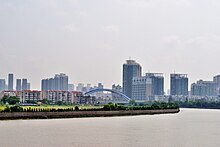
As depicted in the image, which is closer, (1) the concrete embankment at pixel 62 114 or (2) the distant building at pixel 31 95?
(1) the concrete embankment at pixel 62 114

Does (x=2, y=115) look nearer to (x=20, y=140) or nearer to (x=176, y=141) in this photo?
(x=20, y=140)

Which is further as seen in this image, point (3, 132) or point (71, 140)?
point (3, 132)

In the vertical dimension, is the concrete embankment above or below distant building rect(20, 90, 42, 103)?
below

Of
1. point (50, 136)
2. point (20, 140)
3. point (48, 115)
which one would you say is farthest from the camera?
point (48, 115)

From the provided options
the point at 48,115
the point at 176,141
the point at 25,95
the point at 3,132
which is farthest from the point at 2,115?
the point at 25,95

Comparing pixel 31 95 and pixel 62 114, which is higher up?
pixel 31 95

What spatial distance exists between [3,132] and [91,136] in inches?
211

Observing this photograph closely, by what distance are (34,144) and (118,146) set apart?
4.10 meters

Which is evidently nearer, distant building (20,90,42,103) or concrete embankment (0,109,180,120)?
concrete embankment (0,109,180,120)

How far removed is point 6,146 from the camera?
2417 centimetres

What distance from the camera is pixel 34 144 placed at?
25500 mm

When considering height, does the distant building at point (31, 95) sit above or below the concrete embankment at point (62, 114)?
above

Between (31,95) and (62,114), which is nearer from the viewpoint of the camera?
(62,114)

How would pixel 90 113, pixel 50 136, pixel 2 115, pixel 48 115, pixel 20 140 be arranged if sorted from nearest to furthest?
pixel 20 140, pixel 50 136, pixel 2 115, pixel 48 115, pixel 90 113
